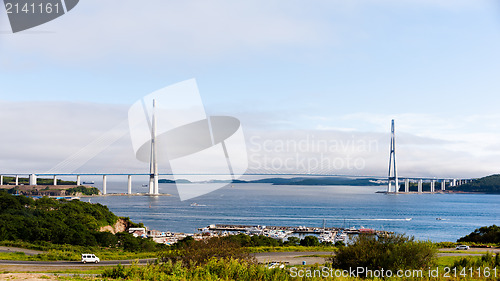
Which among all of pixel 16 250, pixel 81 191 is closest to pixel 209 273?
pixel 16 250

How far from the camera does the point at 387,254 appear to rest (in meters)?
8.95

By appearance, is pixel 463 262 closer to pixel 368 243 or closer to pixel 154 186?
pixel 368 243

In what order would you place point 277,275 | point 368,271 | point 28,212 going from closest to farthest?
1. point 277,275
2. point 368,271
3. point 28,212

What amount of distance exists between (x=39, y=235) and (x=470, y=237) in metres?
21.9

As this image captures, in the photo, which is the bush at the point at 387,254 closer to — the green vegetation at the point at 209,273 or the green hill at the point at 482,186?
the green vegetation at the point at 209,273

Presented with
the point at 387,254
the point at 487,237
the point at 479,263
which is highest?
the point at 387,254

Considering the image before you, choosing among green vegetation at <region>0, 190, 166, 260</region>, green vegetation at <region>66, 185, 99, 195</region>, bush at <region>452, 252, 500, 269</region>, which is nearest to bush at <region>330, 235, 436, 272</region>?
bush at <region>452, 252, 500, 269</region>

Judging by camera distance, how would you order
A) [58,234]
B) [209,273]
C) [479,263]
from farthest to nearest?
[58,234] < [479,263] < [209,273]

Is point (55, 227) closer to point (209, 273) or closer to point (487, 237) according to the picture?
point (209, 273)

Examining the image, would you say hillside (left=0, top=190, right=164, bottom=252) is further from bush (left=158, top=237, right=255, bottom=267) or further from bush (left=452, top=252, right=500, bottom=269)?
bush (left=452, top=252, right=500, bottom=269)

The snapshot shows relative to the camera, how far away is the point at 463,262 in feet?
31.1

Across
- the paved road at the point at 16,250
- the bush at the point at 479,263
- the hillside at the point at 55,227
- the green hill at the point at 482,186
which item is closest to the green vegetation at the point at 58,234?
the hillside at the point at 55,227

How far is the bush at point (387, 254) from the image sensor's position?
8867 millimetres

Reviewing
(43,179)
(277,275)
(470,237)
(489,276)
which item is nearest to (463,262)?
(489,276)
